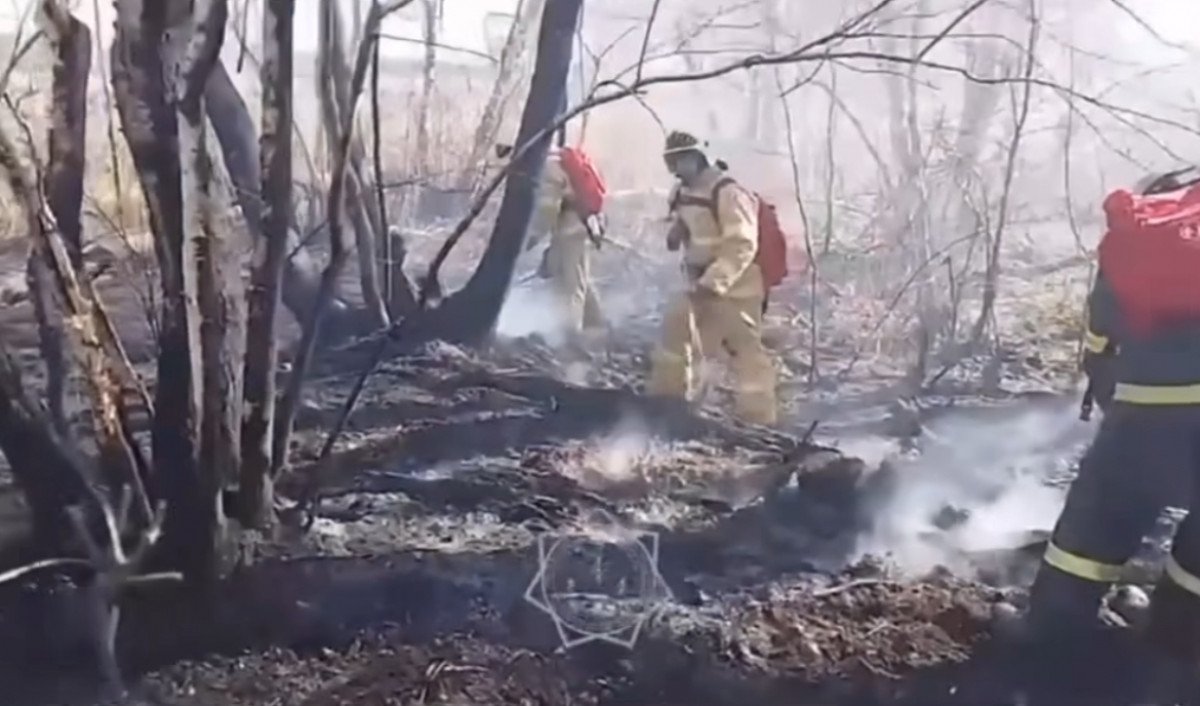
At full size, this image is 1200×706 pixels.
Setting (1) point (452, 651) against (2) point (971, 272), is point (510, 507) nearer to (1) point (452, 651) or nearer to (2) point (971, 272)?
(1) point (452, 651)

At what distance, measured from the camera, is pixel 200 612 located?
50.1 inches

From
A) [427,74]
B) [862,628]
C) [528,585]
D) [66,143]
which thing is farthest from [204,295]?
[862,628]

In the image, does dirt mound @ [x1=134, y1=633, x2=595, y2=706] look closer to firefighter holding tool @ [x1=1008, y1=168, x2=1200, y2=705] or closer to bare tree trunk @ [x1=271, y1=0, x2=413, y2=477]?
bare tree trunk @ [x1=271, y1=0, x2=413, y2=477]

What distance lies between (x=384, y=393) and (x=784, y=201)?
43 centimetres

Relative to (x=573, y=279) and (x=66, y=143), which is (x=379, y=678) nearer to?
(x=573, y=279)

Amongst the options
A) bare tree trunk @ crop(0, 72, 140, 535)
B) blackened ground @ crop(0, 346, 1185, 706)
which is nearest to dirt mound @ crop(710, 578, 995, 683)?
blackened ground @ crop(0, 346, 1185, 706)

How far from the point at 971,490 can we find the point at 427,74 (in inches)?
26.3

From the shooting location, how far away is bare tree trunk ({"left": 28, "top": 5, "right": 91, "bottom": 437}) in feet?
3.99

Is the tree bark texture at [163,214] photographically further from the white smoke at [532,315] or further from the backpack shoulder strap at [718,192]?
the backpack shoulder strap at [718,192]

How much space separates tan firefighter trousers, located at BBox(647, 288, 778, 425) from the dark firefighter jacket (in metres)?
0.31

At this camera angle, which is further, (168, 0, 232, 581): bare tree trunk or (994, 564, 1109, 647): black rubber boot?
(994, 564, 1109, 647): black rubber boot

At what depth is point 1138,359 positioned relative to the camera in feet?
4.07

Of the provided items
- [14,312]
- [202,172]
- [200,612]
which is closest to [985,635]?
[200,612]

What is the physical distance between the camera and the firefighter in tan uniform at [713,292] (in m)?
1.30
